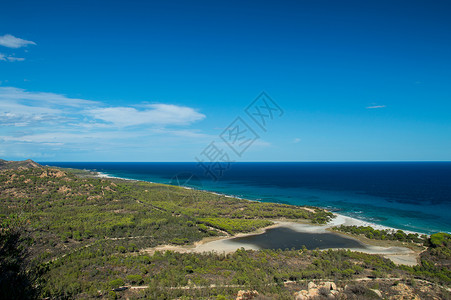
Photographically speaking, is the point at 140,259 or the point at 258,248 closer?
the point at 140,259

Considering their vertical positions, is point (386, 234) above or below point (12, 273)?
below

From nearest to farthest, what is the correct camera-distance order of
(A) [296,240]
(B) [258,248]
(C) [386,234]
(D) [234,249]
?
(D) [234,249], (B) [258,248], (A) [296,240], (C) [386,234]

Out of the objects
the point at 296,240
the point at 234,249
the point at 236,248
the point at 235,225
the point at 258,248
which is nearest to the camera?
the point at 234,249

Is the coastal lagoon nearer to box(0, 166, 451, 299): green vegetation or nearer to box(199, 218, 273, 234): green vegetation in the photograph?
box(199, 218, 273, 234): green vegetation

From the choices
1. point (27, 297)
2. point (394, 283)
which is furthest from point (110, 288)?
point (394, 283)

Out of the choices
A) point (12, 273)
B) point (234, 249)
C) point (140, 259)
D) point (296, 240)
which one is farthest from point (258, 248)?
point (12, 273)

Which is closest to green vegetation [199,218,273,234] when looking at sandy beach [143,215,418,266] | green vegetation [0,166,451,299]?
green vegetation [0,166,451,299]

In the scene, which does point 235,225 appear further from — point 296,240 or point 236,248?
point 296,240

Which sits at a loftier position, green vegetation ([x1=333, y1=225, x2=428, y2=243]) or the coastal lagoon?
green vegetation ([x1=333, y1=225, x2=428, y2=243])

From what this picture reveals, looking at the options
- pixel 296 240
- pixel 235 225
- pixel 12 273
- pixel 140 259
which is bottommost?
pixel 296 240
